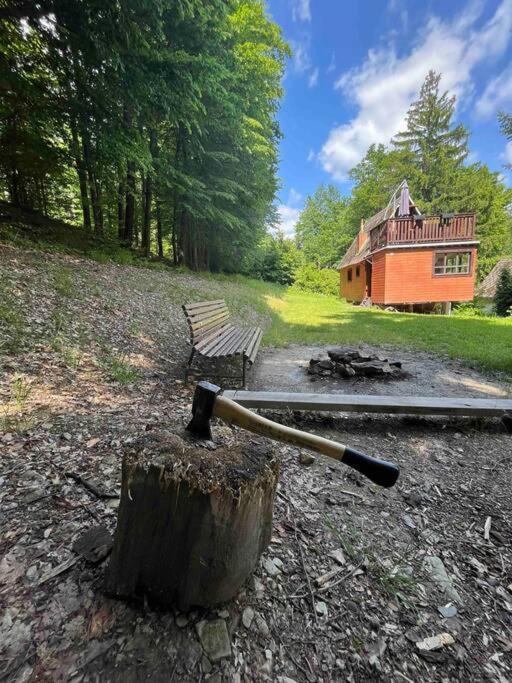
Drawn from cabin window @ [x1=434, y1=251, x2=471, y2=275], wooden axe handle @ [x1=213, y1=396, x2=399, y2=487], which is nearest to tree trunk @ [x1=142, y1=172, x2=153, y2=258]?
wooden axe handle @ [x1=213, y1=396, x2=399, y2=487]

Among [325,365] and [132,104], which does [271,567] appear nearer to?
[325,365]

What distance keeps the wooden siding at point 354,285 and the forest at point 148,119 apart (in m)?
7.66

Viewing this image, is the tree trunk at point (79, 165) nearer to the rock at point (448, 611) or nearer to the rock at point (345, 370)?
the rock at point (345, 370)

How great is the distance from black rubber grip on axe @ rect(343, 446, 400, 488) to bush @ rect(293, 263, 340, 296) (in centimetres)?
3104

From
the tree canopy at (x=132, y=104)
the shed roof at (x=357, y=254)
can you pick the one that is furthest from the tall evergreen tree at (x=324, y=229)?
the tree canopy at (x=132, y=104)

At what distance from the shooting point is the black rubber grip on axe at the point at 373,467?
1.11 metres

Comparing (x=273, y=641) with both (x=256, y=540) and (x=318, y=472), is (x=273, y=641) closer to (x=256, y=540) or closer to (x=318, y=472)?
(x=256, y=540)

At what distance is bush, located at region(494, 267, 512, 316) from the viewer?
62.8ft

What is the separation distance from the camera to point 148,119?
786 cm

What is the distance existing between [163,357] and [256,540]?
3614 mm

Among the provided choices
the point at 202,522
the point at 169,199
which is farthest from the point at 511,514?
the point at 169,199

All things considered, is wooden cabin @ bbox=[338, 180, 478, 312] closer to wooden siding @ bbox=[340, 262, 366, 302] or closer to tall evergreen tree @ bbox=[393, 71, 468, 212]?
wooden siding @ bbox=[340, 262, 366, 302]

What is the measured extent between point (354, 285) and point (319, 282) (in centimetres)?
813

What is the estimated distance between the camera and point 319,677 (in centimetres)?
107
